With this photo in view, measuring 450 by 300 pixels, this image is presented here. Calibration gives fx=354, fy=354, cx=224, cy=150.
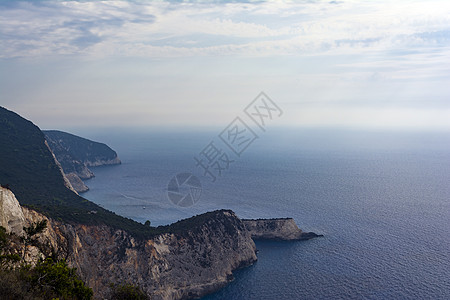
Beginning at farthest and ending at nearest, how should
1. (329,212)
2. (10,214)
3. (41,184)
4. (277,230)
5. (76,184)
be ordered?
(76,184) → (329,212) → (41,184) → (277,230) → (10,214)

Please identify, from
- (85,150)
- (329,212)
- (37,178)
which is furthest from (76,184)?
(329,212)

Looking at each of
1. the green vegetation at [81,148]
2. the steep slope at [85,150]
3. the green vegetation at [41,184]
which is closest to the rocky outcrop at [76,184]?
the green vegetation at [41,184]

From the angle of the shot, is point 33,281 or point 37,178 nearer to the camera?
point 33,281

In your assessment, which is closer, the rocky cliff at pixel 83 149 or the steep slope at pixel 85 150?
the rocky cliff at pixel 83 149

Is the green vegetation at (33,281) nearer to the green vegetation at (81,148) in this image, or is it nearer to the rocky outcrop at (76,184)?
the rocky outcrop at (76,184)

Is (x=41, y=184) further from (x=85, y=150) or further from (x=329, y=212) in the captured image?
(x=85, y=150)

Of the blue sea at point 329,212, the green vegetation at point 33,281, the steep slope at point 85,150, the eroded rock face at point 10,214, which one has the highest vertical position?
the eroded rock face at point 10,214

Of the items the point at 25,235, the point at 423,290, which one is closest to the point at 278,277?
the point at 423,290
